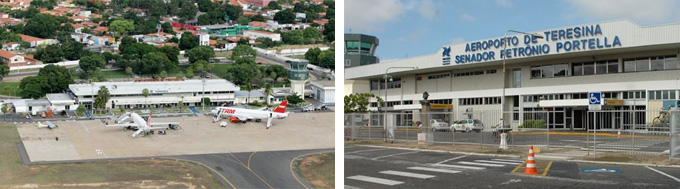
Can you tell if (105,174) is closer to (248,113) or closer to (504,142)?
(248,113)

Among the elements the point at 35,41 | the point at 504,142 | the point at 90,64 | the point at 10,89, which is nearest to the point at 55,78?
the point at 90,64

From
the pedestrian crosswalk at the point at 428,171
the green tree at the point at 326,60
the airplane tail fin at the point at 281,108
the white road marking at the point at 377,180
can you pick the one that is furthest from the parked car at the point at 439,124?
the airplane tail fin at the point at 281,108

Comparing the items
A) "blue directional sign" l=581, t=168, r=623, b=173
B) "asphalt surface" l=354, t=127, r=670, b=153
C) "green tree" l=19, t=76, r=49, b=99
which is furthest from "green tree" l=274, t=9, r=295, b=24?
"blue directional sign" l=581, t=168, r=623, b=173

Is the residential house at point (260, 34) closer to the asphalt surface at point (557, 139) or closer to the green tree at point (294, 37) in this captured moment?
the green tree at point (294, 37)

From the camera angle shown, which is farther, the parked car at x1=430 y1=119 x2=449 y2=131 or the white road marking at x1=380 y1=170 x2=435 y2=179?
the parked car at x1=430 y1=119 x2=449 y2=131

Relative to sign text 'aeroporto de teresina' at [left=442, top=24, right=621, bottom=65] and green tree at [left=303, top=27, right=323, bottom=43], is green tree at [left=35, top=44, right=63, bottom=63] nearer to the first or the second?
green tree at [left=303, top=27, right=323, bottom=43]

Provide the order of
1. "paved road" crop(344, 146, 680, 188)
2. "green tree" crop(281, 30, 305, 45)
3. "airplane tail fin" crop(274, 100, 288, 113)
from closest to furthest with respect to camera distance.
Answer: "paved road" crop(344, 146, 680, 188), "green tree" crop(281, 30, 305, 45), "airplane tail fin" crop(274, 100, 288, 113)
